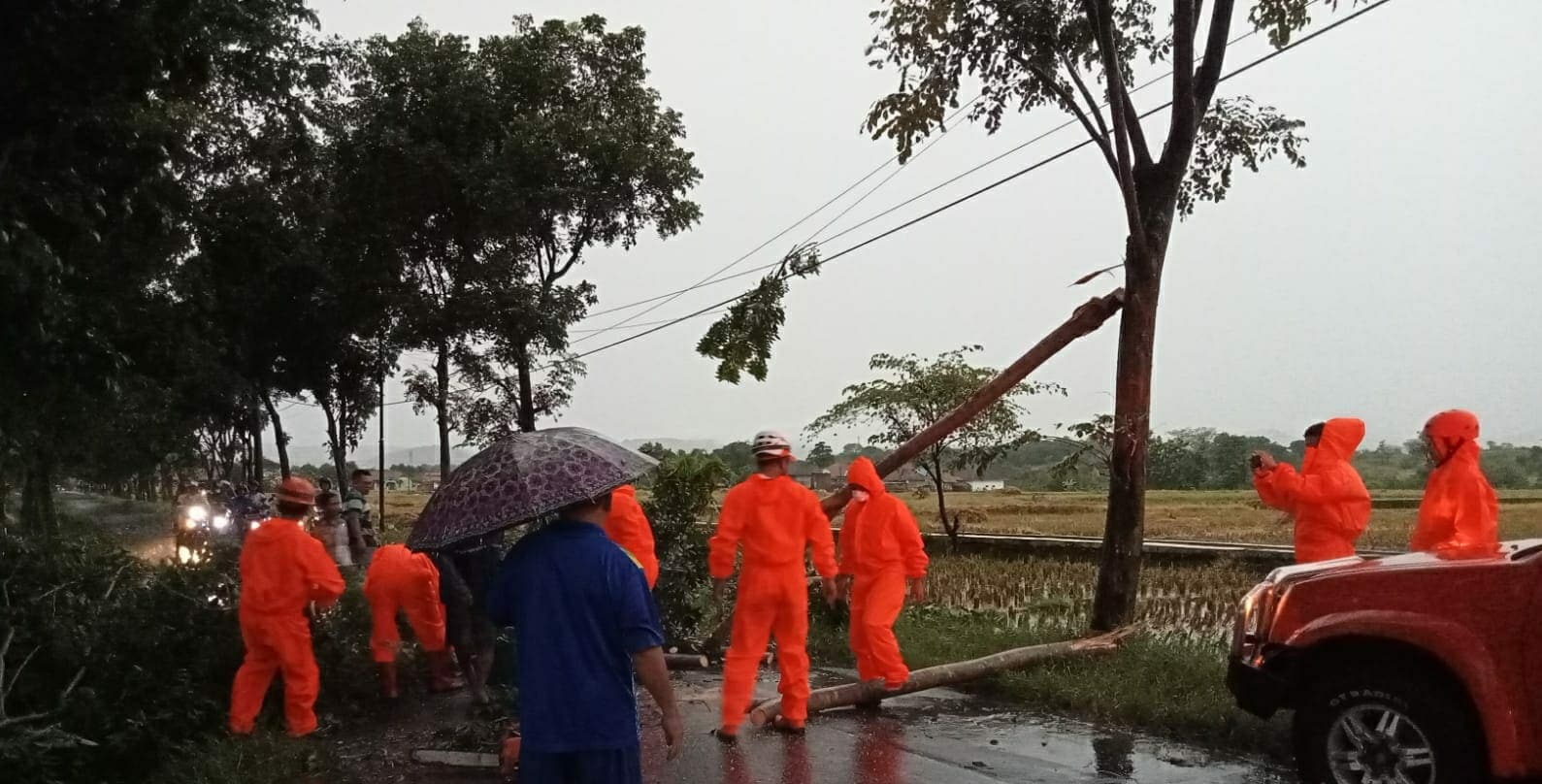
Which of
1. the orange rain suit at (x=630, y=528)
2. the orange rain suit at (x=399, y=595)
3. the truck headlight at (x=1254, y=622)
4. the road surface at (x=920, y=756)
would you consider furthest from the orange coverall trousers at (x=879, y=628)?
the orange rain suit at (x=399, y=595)

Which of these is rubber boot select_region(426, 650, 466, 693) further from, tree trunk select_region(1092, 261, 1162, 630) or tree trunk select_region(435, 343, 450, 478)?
tree trunk select_region(435, 343, 450, 478)

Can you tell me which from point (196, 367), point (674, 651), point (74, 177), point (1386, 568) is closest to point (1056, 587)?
point (674, 651)

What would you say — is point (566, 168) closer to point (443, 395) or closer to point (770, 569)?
point (443, 395)

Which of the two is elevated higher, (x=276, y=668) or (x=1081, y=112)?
(x=1081, y=112)

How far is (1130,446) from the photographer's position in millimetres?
9633

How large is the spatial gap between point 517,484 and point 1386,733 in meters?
3.91

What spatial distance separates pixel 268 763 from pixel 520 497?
361 cm

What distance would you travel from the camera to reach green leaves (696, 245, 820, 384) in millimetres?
10445

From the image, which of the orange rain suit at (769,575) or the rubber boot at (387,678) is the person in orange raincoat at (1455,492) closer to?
the orange rain suit at (769,575)

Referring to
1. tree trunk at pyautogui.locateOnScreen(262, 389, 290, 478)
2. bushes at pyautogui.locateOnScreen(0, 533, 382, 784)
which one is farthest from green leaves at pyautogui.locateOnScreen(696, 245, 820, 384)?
tree trunk at pyautogui.locateOnScreen(262, 389, 290, 478)

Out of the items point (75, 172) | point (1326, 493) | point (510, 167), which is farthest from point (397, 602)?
point (510, 167)

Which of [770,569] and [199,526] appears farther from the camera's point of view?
[199,526]

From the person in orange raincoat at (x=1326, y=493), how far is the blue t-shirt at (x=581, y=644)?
6112 millimetres

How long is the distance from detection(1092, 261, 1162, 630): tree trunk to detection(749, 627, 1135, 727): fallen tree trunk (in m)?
0.41
